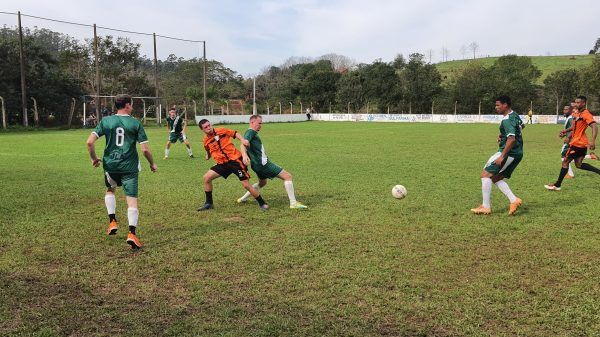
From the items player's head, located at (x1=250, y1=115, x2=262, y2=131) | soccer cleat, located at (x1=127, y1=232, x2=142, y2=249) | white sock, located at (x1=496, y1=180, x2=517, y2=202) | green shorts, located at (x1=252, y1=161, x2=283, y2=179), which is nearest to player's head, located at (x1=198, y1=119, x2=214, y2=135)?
player's head, located at (x1=250, y1=115, x2=262, y2=131)

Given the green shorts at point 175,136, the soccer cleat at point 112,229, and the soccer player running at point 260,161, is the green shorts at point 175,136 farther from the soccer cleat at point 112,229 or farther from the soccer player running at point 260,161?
the soccer cleat at point 112,229

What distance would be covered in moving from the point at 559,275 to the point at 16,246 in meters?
6.39

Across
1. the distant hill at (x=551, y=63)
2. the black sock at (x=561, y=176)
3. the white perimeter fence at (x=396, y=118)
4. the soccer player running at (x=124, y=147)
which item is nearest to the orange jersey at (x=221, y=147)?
the soccer player running at (x=124, y=147)

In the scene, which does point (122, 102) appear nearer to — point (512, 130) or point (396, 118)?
point (512, 130)

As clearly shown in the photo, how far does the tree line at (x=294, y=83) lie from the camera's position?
145 ft

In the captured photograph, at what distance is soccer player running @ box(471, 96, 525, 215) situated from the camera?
24.6 ft

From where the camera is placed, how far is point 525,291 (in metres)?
4.44

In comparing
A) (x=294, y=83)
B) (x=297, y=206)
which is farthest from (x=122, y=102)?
(x=294, y=83)

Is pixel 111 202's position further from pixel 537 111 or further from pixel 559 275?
pixel 537 111

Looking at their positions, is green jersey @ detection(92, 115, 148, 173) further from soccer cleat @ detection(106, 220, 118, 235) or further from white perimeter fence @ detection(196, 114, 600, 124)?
white perimeter fence @ detection(196, 114, 600, 124)

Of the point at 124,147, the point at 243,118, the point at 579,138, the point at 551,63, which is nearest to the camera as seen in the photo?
the point at 124,147

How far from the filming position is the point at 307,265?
5219 mm

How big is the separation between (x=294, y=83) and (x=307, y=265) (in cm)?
7919

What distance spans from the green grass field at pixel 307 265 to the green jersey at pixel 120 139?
102 centimetres
